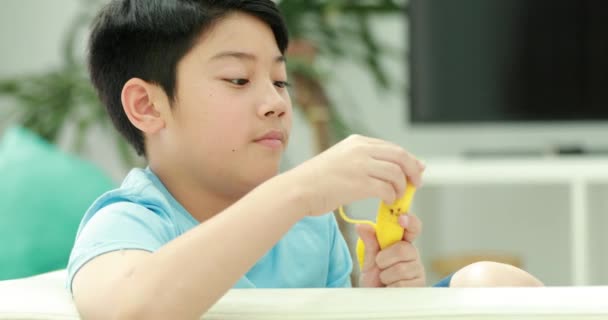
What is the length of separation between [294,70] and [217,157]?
Answer: 1.44 metres

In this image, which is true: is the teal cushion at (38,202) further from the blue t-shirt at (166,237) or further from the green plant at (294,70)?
the blue t-shirt at (166,237)

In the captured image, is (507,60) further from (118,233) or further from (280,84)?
(118,233)

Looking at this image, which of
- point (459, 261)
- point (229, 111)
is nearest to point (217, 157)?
point (229, 111)

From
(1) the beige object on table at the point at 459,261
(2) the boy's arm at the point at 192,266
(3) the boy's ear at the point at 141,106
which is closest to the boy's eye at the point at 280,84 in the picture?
(3) the boy's ear at the point at 141,106

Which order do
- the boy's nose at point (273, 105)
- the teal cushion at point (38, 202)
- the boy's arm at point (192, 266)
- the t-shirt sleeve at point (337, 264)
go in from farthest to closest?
the teal cushion at point (38, 202) → the t-shirt sleeve at point (337, 264) → the boy's nose at point (273, 105) → the boy's arm at point (192, 266)

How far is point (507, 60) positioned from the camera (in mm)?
2547

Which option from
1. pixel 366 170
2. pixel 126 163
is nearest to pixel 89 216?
pixel 366 170

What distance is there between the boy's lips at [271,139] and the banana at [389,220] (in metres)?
0.11

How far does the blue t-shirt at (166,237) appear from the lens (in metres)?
0.79

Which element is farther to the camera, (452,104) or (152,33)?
(452,104)

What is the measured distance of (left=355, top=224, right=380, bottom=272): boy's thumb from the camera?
93 centimetres

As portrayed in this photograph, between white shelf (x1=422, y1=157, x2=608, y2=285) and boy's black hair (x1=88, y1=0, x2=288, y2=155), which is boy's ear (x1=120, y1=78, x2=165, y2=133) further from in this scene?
white shelf (x1=422, y1=157, x2=608, y2=285)

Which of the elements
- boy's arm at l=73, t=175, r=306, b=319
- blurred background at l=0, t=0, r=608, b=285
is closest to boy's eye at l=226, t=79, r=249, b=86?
boy's arm at l=73, t=175, r=306, b=319

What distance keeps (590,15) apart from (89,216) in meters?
2.01
